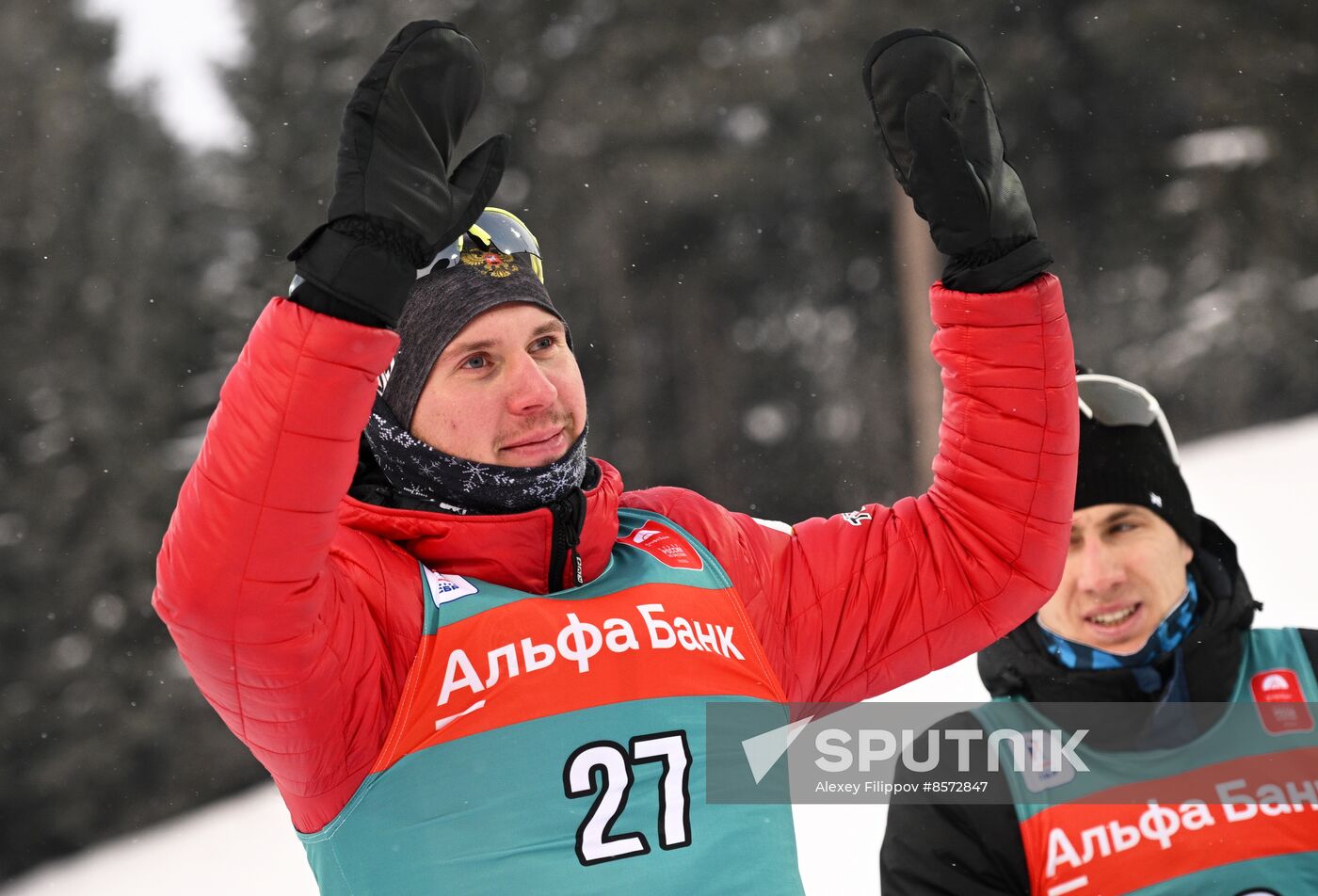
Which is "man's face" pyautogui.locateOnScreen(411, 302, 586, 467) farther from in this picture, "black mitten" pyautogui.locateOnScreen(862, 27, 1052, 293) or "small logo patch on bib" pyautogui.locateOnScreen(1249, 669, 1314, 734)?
"small logo patch on bib" pyautogui.locateOnScreen(1249, 669, 1314, 734)

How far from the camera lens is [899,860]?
3.00 metres

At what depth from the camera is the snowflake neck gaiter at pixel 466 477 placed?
2.28 m

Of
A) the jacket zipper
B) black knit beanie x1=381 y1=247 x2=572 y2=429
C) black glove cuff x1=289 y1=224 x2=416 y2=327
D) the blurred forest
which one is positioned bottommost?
the jacket zipper

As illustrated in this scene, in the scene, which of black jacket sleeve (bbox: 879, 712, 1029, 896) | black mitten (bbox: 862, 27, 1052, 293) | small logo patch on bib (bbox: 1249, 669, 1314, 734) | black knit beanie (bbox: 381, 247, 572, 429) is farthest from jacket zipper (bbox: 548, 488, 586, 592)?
small logo patch on bib (bbox: 1249, 669, 1314, 734)

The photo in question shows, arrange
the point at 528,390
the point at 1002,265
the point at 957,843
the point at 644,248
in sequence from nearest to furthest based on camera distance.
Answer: the point at 528,390
the point at 1002,265
the point at 957,843
the point at 644,248

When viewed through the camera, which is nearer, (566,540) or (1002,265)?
(566,540)

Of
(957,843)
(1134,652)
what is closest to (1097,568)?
(1134,652)

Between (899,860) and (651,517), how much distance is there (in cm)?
107

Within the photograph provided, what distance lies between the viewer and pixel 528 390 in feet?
7.54

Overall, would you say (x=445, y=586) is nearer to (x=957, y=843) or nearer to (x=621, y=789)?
(x=621, y=789)

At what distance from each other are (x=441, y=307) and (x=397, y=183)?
20.0 inches

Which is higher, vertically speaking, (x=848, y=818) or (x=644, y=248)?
(x=644, y=248)

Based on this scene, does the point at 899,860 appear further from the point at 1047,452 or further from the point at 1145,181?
the point at 1145,181

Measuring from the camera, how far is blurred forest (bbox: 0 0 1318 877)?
1508cm
